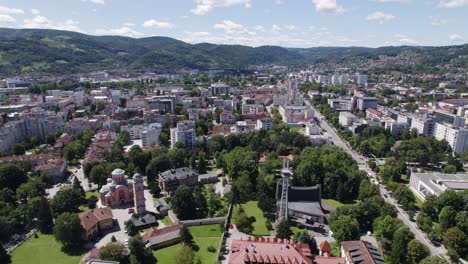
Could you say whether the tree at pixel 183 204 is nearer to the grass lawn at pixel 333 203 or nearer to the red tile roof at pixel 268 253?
the red tile roof at pixel 268 253

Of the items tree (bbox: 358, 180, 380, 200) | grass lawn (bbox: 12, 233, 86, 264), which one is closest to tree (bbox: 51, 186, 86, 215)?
grass lawn (bbox: 12, 233, 86, 264)

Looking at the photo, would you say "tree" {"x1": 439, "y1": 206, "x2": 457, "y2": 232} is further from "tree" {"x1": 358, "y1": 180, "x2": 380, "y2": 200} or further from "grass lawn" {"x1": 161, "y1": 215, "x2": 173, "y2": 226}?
"grass lawn" {"x1": 161, "y1": 215, "x2": 173, "y2": 226}

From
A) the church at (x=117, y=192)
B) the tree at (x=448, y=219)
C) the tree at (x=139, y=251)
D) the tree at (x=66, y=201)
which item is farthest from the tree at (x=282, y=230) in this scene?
the tree at (x=66, y=201)

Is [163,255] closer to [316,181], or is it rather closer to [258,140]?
[316,181]

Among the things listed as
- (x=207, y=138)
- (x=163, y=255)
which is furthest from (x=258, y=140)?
(x=163, y=255)

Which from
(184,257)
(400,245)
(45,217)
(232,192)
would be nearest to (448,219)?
Result: (400,245)

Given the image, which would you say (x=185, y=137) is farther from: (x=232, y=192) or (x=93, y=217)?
(x=93, y=217)
